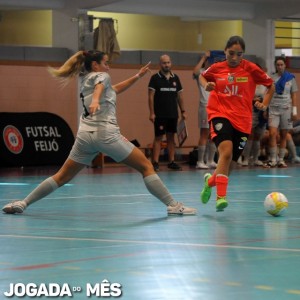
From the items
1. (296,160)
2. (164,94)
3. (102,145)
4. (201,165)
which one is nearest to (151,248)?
(102,145)

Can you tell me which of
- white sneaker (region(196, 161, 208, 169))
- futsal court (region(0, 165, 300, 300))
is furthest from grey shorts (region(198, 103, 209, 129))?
futsal court (region(0, 165, 300, 300))

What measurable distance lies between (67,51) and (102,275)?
1819 cm

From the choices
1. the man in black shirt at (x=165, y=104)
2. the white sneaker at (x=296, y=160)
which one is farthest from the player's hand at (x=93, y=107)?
the white sneaker at (x=296, y=160)

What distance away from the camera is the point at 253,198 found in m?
13.1

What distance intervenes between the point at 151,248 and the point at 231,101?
4125mm

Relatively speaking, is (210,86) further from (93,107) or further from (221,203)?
(93,107)

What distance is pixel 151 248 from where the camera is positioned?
25.5 ft

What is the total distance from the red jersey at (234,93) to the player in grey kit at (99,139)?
4.22 feet

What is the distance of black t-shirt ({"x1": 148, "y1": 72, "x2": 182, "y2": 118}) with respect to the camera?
20.7 metres

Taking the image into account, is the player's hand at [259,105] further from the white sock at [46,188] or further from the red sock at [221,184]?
the white sock at [46,188]

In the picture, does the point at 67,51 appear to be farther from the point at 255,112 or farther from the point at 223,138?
the point at 223,138

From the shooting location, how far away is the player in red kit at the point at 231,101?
1138 centimetres

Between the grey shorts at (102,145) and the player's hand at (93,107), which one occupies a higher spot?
the player's hand at (93,107)

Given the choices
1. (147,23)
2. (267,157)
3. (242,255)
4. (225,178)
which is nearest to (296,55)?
(147,23)
